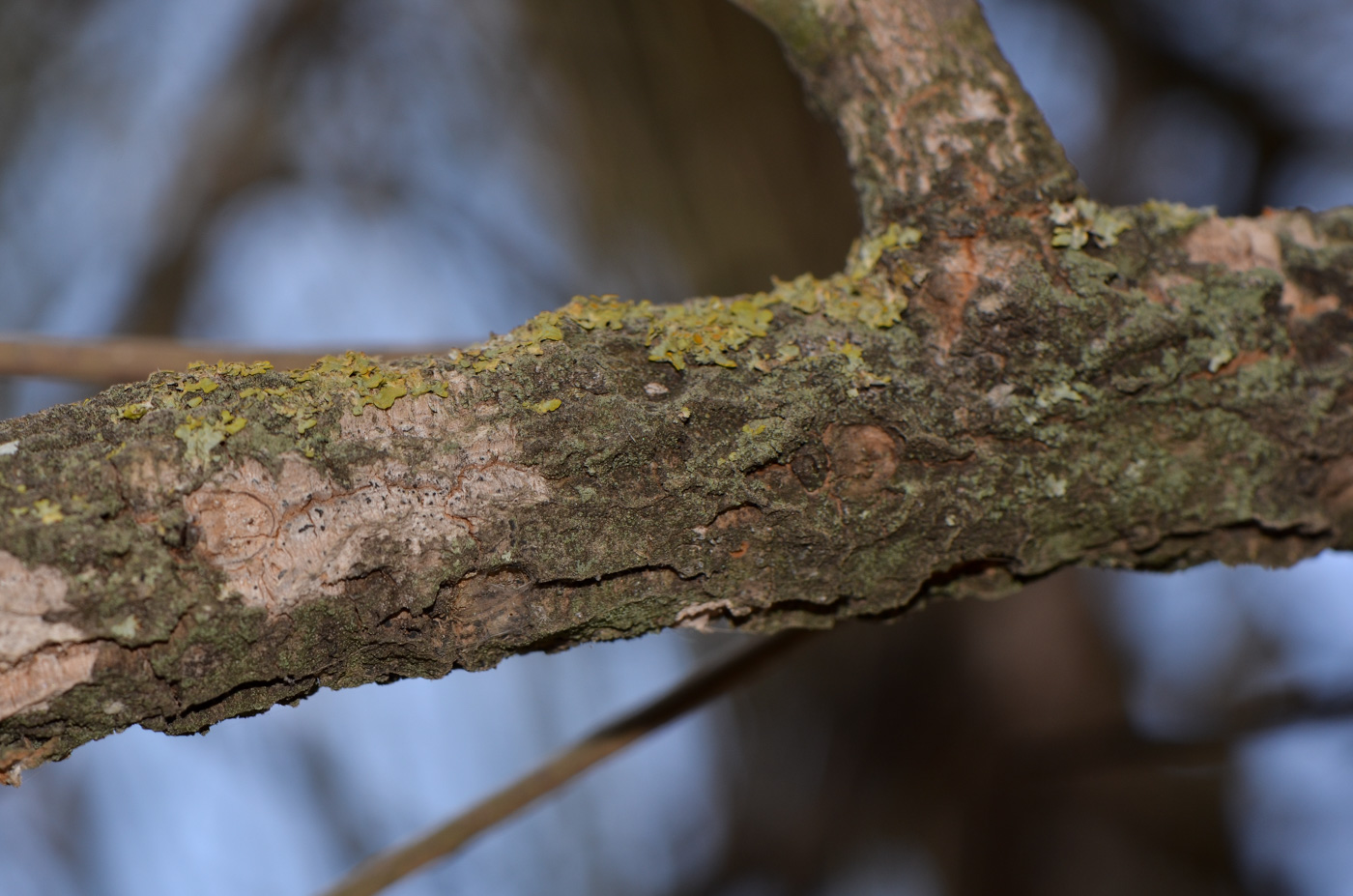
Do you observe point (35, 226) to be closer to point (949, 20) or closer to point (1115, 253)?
point (949, 20)

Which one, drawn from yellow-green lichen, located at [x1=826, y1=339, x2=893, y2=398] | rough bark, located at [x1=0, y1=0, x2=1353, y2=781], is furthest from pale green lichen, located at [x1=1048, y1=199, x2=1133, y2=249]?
yellow-green lichen, located at [x1=826, y1=339, x2=893, y2=398]

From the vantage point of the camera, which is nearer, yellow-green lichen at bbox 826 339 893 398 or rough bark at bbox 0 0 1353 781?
rough bark at bbox 0 0 1353 781

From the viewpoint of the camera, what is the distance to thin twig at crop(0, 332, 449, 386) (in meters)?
0.90

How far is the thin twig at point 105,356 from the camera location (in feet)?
2.95

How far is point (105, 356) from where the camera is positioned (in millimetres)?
919

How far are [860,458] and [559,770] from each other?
549 mm

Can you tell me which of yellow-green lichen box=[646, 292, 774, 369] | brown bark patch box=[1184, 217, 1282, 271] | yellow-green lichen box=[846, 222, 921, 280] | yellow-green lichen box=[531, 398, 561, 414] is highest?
yellow-green lichen box=[846, 222, 921, 280]

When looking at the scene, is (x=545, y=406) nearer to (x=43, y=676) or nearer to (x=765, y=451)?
(x=765, y=451)

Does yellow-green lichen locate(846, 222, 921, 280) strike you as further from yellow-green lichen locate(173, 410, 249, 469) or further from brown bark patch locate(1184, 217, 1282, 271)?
yellow-green lichen locate(173, 410, 249, 469)

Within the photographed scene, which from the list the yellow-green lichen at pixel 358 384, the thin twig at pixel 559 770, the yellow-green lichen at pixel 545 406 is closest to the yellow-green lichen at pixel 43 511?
the yellow-green lichen at pixel 358 384

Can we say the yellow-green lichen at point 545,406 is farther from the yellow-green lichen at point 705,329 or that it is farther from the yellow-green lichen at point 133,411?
the yellow-green lichen at point 133,411

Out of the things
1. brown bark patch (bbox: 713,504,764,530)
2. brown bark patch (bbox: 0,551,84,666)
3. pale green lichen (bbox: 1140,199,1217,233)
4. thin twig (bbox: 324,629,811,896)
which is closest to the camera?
brown bark patch (bbox: 0,551,84,666)

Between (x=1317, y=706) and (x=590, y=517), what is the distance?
1293 mm

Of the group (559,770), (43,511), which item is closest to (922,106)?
(43,511)
